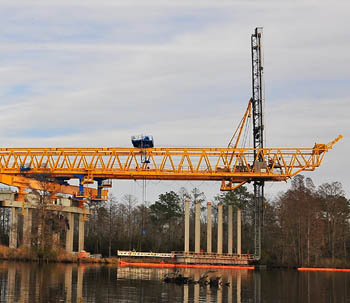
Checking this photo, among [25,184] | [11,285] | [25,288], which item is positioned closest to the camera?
[25,288]

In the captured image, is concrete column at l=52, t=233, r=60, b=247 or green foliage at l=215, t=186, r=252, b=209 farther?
green foliage at l=215, t=186, r=252, b=209

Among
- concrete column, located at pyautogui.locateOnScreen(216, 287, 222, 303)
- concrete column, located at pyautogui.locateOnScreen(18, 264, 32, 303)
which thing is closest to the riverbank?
concrete column, located at pyautogui.locateOnScreen(18, 264, 32, 303)

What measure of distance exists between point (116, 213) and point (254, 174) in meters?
44.5

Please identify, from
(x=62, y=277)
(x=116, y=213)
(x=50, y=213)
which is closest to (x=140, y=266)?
(x=50, y=213)

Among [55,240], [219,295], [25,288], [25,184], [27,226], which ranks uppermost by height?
[25,184]

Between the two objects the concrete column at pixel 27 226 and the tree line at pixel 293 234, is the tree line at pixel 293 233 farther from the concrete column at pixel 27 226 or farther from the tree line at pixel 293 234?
the concrete column at pixel 27 226

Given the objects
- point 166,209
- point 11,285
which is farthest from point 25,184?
point 11,285

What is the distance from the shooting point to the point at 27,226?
66625mm

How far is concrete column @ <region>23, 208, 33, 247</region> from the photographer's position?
6471 cm

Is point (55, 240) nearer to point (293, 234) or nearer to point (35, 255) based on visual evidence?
point (35, 255)

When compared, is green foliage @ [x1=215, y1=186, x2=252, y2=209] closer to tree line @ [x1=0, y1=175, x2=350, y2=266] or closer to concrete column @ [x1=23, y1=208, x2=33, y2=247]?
tree line @ [x1=0, y1=175, x2=350, y2=266]

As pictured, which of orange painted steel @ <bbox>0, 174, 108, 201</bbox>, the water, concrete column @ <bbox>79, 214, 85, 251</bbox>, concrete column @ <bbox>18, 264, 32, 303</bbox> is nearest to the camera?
concrete column @ <bbox>18, 264, 32, 303</bbox>

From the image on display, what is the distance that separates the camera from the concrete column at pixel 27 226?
64.7 m

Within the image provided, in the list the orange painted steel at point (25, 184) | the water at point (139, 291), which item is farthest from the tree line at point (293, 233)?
the water at point (139, 291)
